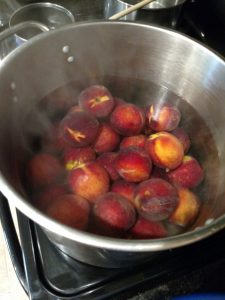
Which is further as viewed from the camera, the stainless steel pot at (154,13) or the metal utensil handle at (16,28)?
the stainless steel pot at (154,13)

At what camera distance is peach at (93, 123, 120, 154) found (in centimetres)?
66

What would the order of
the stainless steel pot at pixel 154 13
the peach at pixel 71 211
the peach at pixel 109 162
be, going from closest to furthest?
the peach at pixel 71 211 → the peach at pixel 109 162 → the stainless steel pot at pixel 154 13

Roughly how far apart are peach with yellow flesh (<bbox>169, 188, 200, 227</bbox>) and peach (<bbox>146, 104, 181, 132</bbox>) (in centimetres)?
16

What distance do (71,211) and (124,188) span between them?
11cm

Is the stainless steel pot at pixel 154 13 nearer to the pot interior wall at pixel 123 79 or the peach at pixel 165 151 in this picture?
the pot interior wall at pixel 123 79

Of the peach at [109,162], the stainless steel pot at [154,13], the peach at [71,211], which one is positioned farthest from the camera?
the stainless steel pot at [154,13]

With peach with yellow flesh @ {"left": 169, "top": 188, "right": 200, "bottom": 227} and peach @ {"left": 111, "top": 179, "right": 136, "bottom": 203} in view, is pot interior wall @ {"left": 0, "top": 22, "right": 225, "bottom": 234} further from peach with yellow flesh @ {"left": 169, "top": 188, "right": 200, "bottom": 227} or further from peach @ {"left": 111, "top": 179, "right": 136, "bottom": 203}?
peach @ {"left": 111, "top": 179, "right": 136, "bottom": 203}

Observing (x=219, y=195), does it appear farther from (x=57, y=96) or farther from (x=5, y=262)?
(x=5, y=262)

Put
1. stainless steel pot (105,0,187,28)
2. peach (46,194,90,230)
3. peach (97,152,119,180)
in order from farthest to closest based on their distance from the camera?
1. stainless steel pot (105,0,187,28)
2. peach (97,152,119,180)
3. peach (46,194,90,230)

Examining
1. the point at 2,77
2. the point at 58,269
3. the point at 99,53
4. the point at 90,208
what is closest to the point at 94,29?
the point at 99,53

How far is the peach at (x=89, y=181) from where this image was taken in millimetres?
563

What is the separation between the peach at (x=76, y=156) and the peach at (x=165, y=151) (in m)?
0.11

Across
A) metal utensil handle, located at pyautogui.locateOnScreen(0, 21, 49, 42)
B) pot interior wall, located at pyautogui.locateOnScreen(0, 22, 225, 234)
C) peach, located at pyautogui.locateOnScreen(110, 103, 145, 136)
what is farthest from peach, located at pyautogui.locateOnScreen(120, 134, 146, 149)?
metal utensil handle, located at pyautogui.locateOnScreen(0, 21, 49, 42)

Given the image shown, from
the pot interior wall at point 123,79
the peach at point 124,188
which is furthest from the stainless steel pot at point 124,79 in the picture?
the peach at point 124,188
